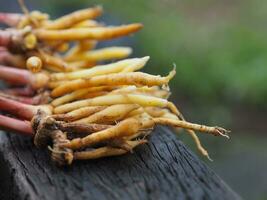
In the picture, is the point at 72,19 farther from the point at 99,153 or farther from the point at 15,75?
the point at 99,153

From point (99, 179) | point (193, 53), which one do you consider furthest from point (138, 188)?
point (193, 53)

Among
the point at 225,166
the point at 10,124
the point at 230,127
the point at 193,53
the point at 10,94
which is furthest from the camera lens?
the point at 193,53

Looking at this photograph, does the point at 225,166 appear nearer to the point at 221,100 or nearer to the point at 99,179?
the point at 221,100

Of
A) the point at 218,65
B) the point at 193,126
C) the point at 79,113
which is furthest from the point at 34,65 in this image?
the point at 218,65

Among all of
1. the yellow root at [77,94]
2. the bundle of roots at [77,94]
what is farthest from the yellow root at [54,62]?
the yellow root at [77,94]

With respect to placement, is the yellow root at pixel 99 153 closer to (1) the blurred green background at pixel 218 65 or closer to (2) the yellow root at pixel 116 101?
(2) the yellow root at pixel 116 101
